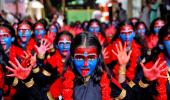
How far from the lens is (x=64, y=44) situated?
844 centimetres

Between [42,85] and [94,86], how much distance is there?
4.84 feet

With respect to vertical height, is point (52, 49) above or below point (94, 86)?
below

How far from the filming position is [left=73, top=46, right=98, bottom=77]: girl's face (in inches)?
204

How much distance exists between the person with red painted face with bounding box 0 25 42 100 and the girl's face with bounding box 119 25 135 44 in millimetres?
1844

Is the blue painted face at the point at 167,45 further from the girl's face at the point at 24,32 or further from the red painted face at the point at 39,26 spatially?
the red painted face at the point at 39,26

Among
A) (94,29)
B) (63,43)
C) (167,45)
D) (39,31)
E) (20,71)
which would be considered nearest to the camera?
(20,71)

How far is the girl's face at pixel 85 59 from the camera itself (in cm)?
519

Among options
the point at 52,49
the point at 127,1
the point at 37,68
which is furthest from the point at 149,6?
the point at 37,68

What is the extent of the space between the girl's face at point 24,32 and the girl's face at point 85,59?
4.89 metres

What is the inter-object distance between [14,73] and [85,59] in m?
0.71

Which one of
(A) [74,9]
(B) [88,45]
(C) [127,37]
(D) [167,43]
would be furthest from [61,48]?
(A) [74,9]

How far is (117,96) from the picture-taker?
5188 millimetres

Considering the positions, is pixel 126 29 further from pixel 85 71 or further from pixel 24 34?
pixel 85 71

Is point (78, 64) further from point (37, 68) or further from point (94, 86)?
point (37, 68)
